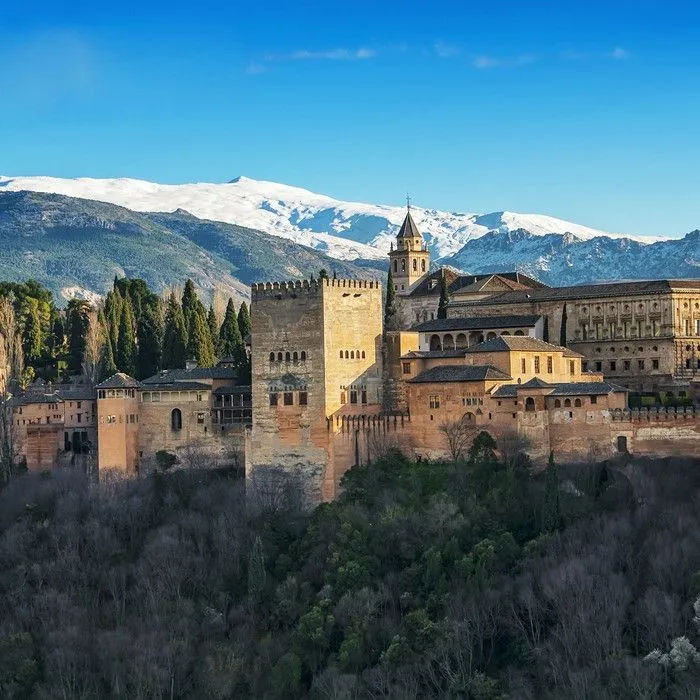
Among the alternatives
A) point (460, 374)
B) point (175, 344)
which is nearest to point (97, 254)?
point (175, 344)

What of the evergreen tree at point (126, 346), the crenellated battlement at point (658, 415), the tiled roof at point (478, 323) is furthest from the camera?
the evergreen tree at point (126, 346)

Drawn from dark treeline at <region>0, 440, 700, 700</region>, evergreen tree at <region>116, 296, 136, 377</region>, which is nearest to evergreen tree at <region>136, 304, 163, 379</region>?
evergreen tree at <region>116, 296, 136, 377</region>

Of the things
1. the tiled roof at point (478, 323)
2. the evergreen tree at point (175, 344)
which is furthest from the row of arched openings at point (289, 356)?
the evergreen tree at point (175, 344)

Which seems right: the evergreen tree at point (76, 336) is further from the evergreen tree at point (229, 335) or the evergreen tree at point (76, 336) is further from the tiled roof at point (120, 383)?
the tiled roof at point (120, 383)

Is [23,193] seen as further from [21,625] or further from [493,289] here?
[21,625]

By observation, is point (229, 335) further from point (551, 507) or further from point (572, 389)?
point (551, 507)

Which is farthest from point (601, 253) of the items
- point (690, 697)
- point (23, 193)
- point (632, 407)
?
point (690, 697)

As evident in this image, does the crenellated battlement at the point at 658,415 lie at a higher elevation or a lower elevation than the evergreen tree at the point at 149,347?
lower
